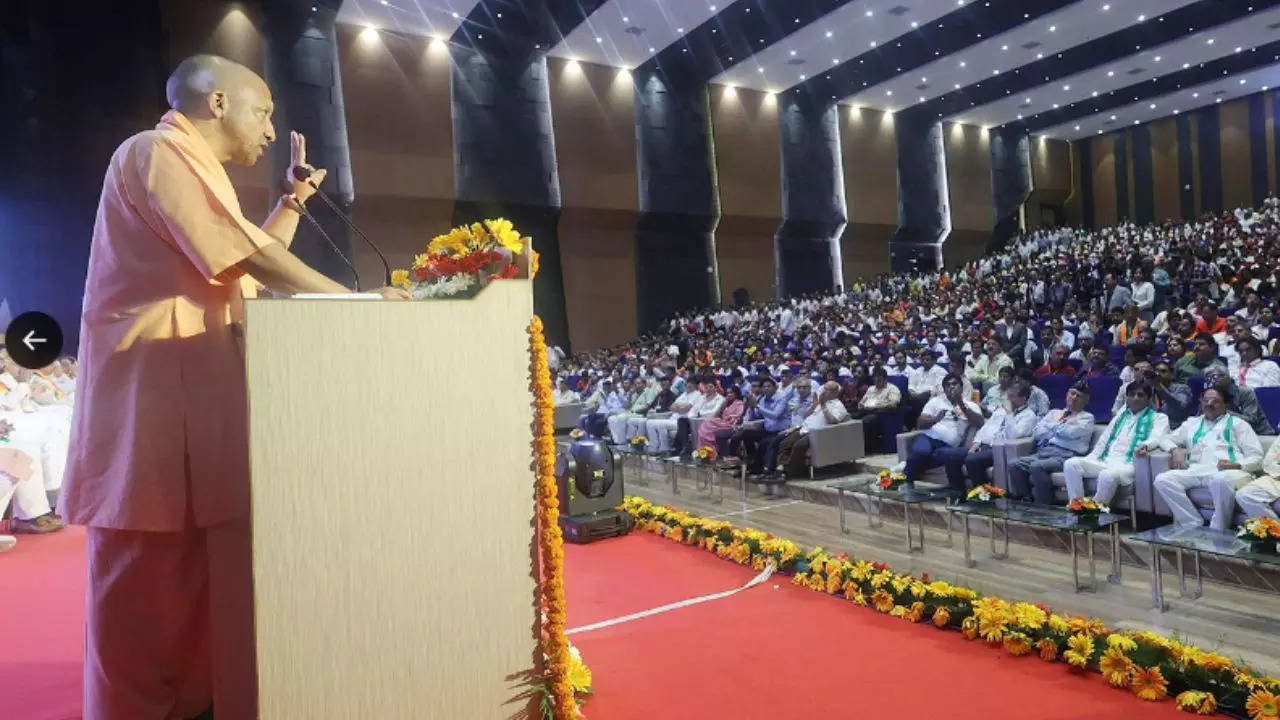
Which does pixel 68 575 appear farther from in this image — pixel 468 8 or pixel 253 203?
pixel 468 8

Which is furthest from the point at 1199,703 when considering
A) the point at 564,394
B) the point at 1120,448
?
the point at 564,394

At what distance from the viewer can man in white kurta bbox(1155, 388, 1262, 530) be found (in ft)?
12.7

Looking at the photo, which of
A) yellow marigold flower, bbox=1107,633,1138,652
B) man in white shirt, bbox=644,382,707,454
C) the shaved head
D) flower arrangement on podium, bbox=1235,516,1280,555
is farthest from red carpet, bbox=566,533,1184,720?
man in white shirt, bbox=644,382,707,454

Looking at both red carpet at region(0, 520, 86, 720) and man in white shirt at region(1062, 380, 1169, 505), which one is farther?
man in white shirt at region(1062, 380, 1169, 505)

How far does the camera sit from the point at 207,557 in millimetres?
1445

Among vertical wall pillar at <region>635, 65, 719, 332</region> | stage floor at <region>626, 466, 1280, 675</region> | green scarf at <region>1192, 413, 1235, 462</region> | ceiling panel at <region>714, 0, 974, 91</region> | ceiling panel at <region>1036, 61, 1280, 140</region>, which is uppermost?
ceiling panel at <region>1036, 61, 1280, 140</region>

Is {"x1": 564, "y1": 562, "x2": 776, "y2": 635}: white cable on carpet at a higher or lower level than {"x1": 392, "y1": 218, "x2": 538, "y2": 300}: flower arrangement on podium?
lower

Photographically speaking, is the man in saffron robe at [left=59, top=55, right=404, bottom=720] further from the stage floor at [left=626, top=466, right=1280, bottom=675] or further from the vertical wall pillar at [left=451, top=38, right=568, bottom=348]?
the vertical wall pillar at [left=451, top=38, right=568, bottom=348]

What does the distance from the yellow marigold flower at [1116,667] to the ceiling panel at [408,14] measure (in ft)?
43.3

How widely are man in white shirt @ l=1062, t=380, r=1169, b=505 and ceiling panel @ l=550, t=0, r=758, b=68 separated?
11250 mm

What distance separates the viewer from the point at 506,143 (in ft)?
48.4

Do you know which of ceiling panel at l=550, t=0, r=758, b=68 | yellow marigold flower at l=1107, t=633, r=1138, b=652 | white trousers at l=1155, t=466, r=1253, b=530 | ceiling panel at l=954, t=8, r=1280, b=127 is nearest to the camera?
yellow marigold flower at l=1107, t=633, r=1138, b=652

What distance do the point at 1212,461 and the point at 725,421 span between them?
416 cm

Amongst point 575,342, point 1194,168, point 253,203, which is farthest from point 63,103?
point 1194,168
